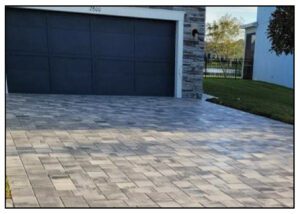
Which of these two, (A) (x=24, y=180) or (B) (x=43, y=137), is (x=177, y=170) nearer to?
(A) (x=24, y=180)

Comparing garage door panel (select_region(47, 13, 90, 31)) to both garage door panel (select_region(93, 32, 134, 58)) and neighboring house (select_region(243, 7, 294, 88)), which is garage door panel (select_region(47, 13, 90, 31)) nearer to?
garage door panel (select_region(93, 32, 134, 58))

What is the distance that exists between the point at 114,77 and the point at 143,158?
24.2ft

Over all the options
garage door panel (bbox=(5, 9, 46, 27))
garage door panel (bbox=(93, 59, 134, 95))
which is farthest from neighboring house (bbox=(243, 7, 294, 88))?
garage door panel (bbox=(5, 9, 46, 27))

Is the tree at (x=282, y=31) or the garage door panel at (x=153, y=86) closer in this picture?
the tree at (x=282, y=31)

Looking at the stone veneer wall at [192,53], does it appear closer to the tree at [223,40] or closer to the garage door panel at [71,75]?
the garage door panel at [71,75]

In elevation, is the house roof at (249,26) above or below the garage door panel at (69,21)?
above

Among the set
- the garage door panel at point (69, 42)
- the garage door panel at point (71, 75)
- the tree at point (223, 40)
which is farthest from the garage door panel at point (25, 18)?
the tree at point (223, 40)

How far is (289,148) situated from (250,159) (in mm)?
1093

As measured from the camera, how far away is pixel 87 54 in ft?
39.0

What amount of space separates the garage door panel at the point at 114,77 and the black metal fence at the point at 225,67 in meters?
11.2

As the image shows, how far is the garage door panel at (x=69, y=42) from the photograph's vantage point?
11.5 meters

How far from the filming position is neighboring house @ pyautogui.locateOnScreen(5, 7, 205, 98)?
11297 millimetres
